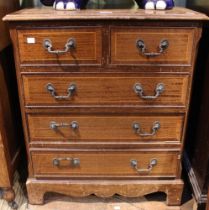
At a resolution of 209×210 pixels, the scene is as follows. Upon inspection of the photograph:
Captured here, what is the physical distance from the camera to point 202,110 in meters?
1.32

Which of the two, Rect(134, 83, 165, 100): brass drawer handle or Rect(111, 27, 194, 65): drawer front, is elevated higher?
Rect(111, 27, 194, 65): drawer front

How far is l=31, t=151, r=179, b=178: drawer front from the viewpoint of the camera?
1.27 meters

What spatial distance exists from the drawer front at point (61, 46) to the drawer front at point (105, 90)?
7cm

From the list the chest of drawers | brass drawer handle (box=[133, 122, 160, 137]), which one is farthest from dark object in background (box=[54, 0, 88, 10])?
brass drawer handle (box=[133, 122, 160, 137])

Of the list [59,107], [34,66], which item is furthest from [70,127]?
[34,66]

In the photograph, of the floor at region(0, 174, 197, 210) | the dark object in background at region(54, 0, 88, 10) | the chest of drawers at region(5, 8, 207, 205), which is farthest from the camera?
the floor at region(0, 174, 197, 210)

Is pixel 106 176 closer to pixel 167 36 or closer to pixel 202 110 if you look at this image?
pixel 202 110

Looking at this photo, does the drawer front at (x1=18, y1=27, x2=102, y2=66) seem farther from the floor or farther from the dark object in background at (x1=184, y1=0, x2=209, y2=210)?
the floor

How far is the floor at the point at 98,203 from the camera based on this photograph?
4.53ft

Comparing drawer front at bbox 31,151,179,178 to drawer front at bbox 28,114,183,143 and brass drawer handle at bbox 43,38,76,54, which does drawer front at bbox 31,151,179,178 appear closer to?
drawer front at bbox 28,114,183,143

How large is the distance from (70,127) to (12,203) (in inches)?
18.4

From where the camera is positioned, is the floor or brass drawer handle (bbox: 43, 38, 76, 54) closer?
brass drawer handle (bbox: 43, 38, 76, 54)

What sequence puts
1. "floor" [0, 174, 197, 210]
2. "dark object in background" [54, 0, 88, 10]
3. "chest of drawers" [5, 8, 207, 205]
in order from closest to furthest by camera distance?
"chest of drawers" [5, 8, 207, 205] < "dark object in background" [54, 0, 88, 10] < "floor" [0, 174, 197, 210]

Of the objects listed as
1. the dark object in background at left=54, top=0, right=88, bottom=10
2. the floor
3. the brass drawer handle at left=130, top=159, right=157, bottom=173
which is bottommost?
the floor
